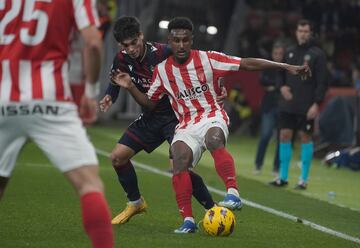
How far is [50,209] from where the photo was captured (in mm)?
10648

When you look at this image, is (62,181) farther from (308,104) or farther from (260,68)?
(260,68)

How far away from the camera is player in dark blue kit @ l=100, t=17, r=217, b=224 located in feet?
32.6

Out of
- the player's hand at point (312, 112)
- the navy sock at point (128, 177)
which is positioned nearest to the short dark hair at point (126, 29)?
the navy sock at point (128, 177)

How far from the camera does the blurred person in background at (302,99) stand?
45.8 ft

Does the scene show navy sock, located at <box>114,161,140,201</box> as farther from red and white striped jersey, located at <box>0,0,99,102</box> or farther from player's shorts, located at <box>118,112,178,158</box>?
red and white striped jersey, located at <box>0,0,99,102</box>

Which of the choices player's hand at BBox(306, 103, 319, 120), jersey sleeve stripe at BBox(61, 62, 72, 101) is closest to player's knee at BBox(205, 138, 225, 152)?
jersey sleeve stripe at BBox(61, 62, 72, 101)

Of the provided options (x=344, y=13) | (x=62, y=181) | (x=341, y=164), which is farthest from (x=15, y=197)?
(x=344, y=13)

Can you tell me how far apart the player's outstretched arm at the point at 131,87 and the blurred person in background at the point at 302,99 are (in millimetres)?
4393

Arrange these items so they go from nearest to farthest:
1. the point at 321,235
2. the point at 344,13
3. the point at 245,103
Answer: the point at 321,235
the point at 245,103
the point at 344,13

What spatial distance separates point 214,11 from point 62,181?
575 inches

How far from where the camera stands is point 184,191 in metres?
9.18

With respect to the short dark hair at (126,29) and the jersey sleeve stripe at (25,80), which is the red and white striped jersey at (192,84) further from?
the jersey sleeve stripe at (25,80)

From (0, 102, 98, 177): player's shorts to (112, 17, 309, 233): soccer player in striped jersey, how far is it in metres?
2.63

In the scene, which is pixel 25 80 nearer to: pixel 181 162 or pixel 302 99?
pixel 181 162
